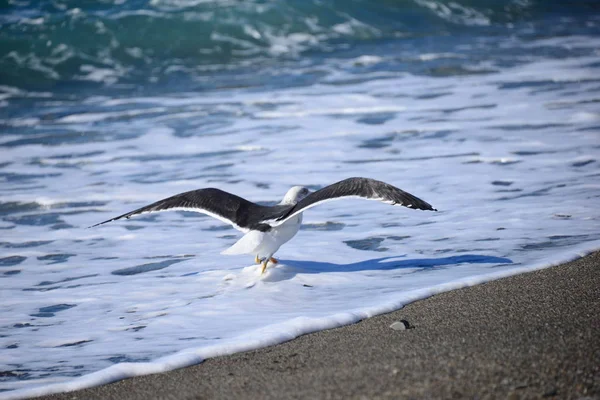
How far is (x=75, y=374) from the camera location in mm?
4699

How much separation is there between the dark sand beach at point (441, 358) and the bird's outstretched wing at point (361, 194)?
766mm

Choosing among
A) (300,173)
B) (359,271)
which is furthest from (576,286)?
(300,173)

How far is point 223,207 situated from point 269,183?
3.10 metres

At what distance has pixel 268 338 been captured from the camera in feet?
16.3

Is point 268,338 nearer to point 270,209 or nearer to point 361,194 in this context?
point 361,194

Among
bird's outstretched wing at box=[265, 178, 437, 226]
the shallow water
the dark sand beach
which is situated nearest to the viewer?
the dark sand beach

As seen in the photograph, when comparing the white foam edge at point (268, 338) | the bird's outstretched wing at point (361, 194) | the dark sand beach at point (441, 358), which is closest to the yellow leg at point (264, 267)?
the bird's outstretched wing at point (361, 194)

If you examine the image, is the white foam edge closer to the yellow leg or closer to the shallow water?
the shallow water

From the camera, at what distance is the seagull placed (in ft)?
19.7

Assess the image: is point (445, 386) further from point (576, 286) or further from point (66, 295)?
point (66, 295)

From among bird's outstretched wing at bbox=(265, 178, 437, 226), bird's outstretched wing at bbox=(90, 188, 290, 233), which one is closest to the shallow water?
bird's outstretched wing at bbox=(90, 188, 290, 233)

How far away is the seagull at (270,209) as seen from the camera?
19.7ft

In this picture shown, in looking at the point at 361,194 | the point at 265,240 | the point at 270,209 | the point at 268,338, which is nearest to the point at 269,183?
the point at 270,209

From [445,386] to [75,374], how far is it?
2.10 m
